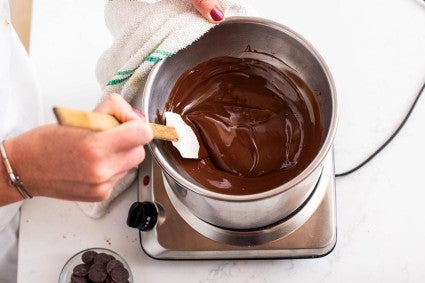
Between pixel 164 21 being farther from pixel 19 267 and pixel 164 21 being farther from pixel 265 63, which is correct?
pixel 19 267

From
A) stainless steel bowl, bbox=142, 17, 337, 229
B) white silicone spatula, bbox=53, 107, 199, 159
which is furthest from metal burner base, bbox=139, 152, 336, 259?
white silicone spatula, bbox=53, 107, 199, 159

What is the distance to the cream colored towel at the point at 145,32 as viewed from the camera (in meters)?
0.86

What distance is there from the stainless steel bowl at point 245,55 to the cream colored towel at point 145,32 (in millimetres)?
29

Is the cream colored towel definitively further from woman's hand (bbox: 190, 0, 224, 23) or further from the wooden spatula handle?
the wooden spatula handle

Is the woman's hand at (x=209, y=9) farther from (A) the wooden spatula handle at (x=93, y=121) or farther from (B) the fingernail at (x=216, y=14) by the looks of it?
(A) the wooden spatula handle at (x=93, y=121)

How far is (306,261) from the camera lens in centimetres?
94

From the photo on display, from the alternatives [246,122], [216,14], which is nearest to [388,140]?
[246,122]

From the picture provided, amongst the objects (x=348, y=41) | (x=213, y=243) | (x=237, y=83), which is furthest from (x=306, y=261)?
(x=348, y=41)

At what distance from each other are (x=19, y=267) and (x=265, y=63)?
577 mm

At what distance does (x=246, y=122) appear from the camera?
913 mm

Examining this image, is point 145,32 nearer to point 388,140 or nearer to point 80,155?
point 80,155

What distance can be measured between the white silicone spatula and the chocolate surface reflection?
0.07 ft

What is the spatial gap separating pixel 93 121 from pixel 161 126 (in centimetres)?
18

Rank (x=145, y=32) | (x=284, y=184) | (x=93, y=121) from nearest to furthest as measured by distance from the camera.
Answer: (x=93, y=121)
(x=284, y=184)
(x=145, y=32)
